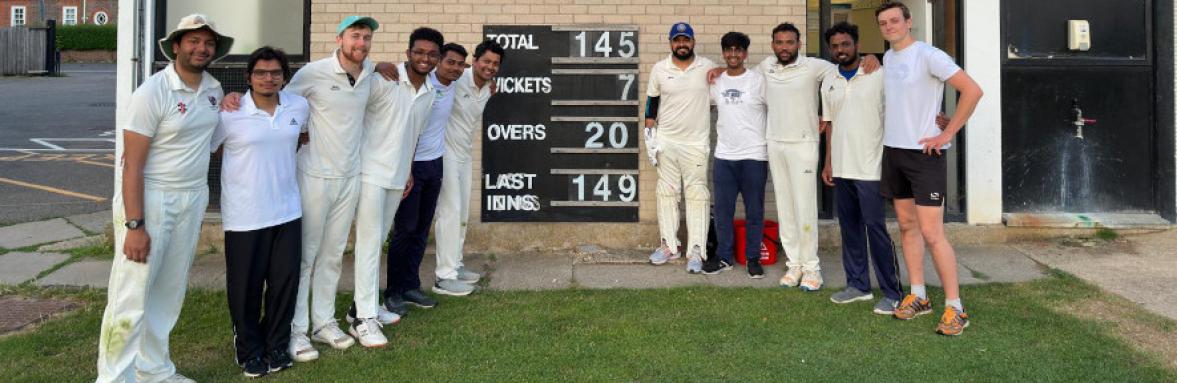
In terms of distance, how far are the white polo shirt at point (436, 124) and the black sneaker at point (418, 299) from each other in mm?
879

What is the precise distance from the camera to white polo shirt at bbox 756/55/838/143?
5898 millimetres

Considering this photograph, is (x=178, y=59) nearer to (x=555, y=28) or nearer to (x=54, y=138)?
(x=555, y=28)

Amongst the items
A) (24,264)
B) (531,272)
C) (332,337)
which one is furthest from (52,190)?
(332,337)

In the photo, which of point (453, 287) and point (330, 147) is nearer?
point (330, 147)

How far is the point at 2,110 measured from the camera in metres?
21.7

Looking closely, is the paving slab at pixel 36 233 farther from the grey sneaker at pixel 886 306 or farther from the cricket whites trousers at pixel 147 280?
the grey sneaker at pixel 886 306

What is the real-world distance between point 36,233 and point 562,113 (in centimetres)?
527

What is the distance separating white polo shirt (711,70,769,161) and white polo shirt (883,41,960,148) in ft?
4.36

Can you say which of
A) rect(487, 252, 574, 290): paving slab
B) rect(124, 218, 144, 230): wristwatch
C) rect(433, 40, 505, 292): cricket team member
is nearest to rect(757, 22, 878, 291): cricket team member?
rect(487, 252, 574, 290): paving slab

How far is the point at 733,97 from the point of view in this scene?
6.19 metres

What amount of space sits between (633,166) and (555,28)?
4.39 ft

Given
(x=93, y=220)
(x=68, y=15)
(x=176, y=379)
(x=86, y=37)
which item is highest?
(x=68, y=15)

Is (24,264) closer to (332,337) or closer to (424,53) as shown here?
(332,337)

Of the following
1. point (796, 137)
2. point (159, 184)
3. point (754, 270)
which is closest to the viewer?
point (159, 184)
